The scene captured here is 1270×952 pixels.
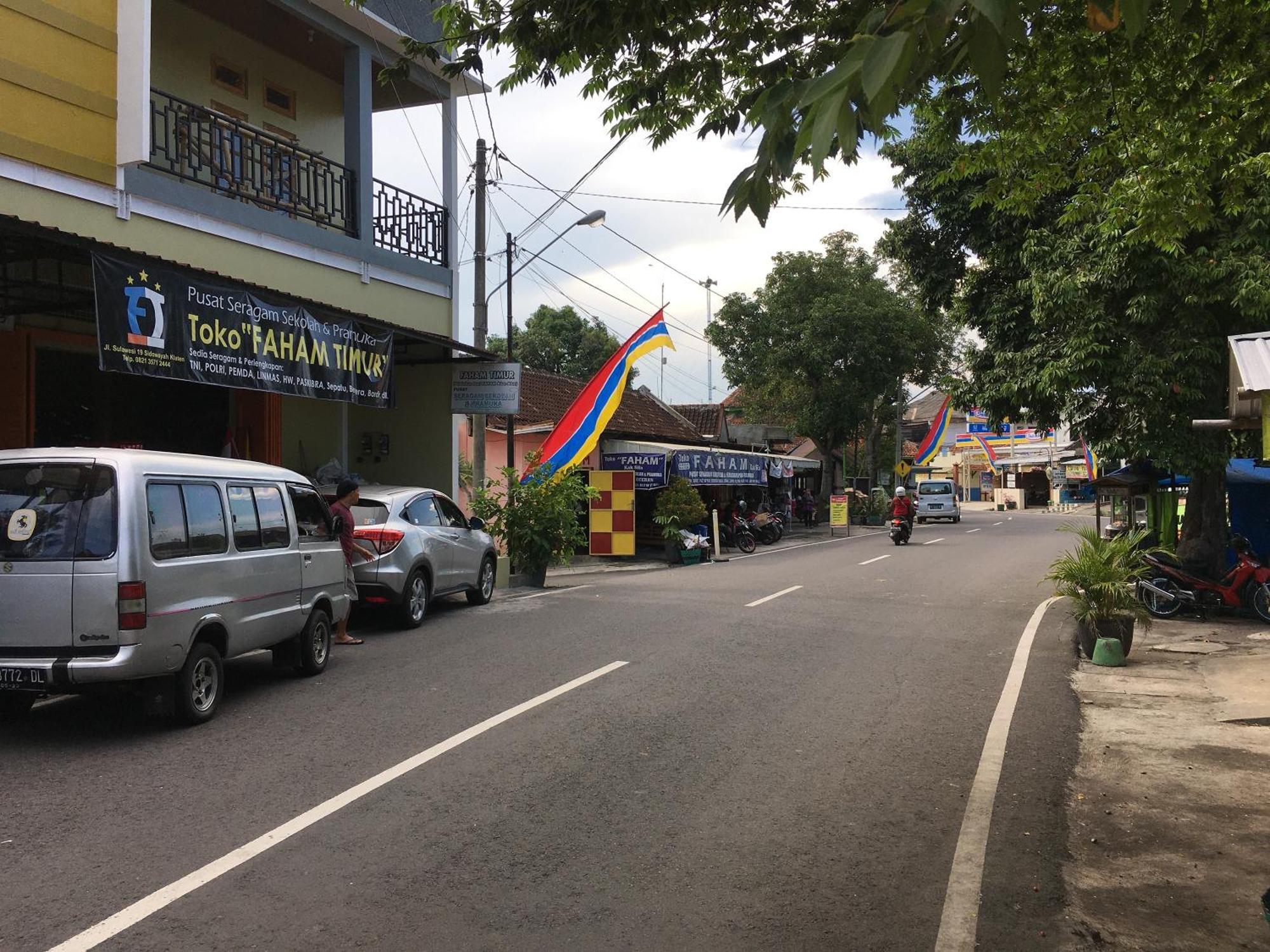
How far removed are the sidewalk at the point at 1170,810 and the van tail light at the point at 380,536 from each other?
7.23m

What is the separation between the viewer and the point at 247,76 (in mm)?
15133

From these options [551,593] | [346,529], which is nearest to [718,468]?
[551,593]

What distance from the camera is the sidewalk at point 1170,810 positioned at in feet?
13.7

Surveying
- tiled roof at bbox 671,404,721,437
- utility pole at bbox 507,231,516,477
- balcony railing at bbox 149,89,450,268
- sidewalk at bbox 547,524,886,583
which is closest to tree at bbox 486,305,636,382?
tiled roof at bbox 671,404,721,437

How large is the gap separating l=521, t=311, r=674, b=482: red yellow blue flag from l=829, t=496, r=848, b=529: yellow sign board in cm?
1701

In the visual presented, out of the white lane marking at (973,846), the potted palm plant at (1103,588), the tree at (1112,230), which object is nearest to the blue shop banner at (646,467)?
the tree at (1112,230)

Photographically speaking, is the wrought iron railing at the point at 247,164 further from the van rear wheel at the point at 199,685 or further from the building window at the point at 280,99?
the van rear wheel at the point at 199,685

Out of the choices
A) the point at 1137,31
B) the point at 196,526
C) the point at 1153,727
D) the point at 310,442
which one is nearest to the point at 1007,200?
the point at 1153,727

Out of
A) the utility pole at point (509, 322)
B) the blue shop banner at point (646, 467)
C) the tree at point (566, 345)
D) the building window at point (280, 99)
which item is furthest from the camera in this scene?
the tree at point (566, 345)

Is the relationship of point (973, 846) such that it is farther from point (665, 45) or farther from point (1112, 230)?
point (1112, 230)

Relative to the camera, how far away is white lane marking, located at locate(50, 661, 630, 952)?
384 centimetres

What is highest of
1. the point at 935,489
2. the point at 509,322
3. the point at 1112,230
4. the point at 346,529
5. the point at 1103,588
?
the point at 509,322

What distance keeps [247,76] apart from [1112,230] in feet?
40.0

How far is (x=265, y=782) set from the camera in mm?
5809
